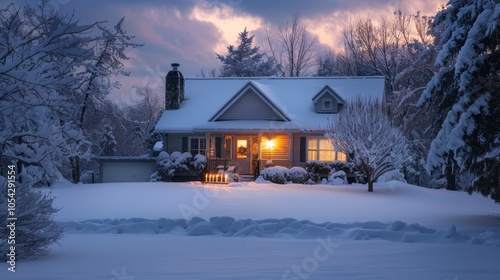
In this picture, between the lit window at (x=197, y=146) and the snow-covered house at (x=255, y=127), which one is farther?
the lit window at (x=197, y=146)

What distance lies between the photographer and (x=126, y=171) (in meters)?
33.4

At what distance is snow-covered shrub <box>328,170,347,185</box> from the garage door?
11731 millimetres

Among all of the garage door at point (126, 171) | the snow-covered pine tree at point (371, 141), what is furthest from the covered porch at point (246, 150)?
the snow-covered pine tree at point (371, 141)

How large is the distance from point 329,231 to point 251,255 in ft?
11.3

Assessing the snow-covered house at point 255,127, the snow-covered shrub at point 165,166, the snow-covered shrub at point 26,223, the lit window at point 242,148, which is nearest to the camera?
the snow-covered shrub at point 26,223

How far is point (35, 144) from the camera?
825 cm

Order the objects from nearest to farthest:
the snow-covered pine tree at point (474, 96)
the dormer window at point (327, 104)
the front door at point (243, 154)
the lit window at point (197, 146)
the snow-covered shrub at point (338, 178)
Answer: the snow-covered pine tree at point (474, 96)
the snow-covered shrub at point (338, 178)
the front door at point (243, 154)
the dormer window at point (327, 104)
the lit window at point (197, 146)

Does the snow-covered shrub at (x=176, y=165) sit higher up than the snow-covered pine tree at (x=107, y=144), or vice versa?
the snow-covered pine tree at (x=107, y=144)

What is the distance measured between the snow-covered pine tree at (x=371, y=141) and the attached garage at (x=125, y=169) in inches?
542

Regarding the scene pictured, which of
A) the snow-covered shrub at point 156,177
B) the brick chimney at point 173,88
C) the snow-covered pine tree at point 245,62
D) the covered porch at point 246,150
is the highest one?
the snow-covered pine tree at point 245,62

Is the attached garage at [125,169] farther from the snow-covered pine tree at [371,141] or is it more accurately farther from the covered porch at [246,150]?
the snow-covered pine tree at [371,141]

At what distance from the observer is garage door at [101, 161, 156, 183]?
33.2 meters

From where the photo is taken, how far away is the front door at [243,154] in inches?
1231

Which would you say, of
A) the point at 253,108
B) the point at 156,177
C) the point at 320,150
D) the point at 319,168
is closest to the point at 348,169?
the point at 319,168
